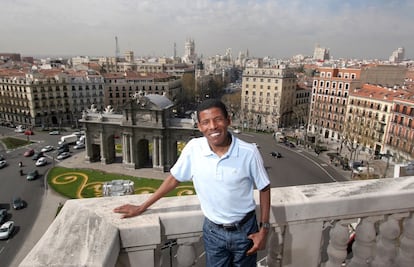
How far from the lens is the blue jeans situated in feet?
10.2

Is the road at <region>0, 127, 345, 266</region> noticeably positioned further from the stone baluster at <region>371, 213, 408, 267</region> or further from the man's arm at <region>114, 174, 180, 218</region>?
the stone baluster at <region>371, 213, 408, 267</region>

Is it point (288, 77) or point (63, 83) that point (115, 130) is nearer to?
point (63, 83)

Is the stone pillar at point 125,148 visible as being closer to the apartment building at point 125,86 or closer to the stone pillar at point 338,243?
the apartment building at point 125,86

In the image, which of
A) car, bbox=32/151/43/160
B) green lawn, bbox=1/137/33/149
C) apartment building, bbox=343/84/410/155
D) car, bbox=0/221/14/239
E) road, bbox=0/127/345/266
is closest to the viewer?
car, bbox=0/221/14/239

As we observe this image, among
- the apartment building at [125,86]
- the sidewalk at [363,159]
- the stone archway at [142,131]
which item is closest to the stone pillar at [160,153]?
the stone archway at [142,131]

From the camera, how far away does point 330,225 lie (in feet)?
12.6

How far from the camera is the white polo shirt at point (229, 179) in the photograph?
3021 mm

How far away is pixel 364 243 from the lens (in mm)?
3762

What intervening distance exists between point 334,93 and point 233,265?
2138 inches

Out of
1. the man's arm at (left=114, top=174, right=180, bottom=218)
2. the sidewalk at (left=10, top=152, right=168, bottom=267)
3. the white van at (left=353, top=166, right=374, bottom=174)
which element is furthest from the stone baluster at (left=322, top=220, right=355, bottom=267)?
the white van at (left=353, top=166, right=374, bottom=174)

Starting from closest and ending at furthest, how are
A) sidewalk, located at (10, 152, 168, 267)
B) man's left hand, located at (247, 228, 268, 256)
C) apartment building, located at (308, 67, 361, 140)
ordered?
1. man's left hand, located at (247, 228, 268, 256)
2. sidewalk, located at (10, 152, 168, 267)
3. apartment building, located at (308, 67, 361, 140)

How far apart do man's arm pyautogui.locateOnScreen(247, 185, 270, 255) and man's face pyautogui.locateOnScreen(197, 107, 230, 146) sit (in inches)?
26.7

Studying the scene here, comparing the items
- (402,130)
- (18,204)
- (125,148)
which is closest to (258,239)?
(18,204)

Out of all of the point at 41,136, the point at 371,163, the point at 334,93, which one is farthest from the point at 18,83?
the point at 371,163
